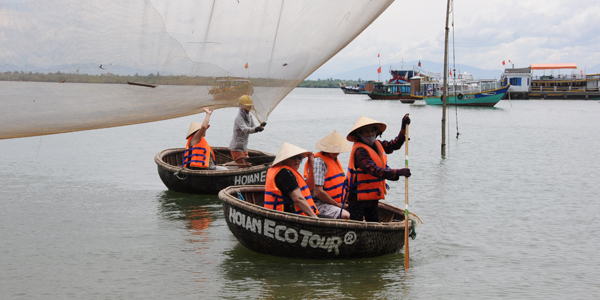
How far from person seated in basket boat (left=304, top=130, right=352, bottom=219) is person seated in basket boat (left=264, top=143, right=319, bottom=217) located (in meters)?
0.25

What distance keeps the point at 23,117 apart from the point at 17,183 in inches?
431

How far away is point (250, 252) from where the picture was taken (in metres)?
7.80

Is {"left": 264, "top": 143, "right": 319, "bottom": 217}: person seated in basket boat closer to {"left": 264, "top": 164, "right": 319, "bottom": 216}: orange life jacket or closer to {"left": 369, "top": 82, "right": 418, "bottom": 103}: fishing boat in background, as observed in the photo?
{"left": 264, "top": 164, "right": 319, "bottom": 216}: orange life jacket

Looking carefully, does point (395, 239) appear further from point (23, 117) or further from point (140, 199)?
A: point (140, 199)

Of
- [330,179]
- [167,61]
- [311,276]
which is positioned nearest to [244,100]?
[167,61]

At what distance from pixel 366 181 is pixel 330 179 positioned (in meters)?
0.56

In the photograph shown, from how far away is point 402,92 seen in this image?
78.4m

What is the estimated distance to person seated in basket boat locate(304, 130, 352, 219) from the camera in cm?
705

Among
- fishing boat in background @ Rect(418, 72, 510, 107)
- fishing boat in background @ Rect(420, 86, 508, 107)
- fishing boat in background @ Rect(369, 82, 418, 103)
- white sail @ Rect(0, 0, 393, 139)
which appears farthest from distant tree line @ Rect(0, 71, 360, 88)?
fishing boat in background @ Rect(369, 82, 418, 103)

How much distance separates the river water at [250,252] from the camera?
262 inches

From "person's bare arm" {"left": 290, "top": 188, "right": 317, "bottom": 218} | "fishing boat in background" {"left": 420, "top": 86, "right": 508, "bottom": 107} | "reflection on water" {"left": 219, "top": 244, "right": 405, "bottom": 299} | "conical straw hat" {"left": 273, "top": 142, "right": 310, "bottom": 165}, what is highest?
"fishing boat in background" {"left": 420, "top": 86, "right": 508, "bottom": 107}

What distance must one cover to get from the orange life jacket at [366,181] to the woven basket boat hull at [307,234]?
0.39 metres

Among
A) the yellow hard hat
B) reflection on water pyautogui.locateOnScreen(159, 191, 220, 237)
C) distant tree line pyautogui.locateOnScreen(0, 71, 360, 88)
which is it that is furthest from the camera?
reflection on water pyautogui.locateOnScreen(159, 191, 220, 237)

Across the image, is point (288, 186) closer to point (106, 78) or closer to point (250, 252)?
point (250, 252)
